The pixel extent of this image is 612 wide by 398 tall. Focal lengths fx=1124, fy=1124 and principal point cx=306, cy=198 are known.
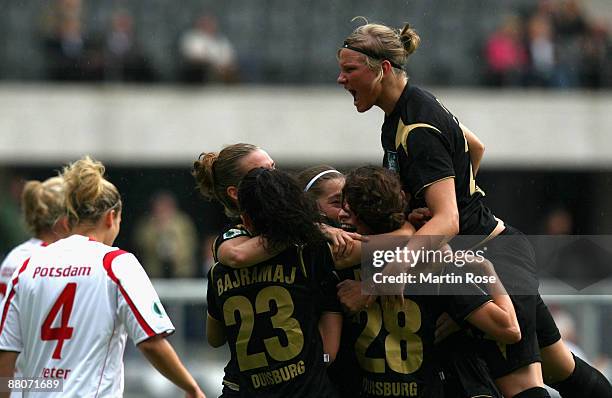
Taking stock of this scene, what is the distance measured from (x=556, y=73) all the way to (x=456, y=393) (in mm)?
10360

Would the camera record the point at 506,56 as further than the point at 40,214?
Yes

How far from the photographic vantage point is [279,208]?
413 centimetres

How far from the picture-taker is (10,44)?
46.6 feet

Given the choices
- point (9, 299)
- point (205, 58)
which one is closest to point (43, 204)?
point (9, 299)

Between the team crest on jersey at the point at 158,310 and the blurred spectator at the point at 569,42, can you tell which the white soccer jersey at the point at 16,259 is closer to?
the team crest on jersey at the point at 158,310

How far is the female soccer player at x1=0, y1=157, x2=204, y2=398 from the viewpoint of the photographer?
14.8ft

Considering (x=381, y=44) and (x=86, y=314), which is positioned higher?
(x=381, y=44)

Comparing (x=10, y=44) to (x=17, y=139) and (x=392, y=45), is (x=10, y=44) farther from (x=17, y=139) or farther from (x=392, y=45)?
(x=392, y=45)

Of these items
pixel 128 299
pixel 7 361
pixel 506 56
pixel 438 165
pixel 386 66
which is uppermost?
pixel 386 66

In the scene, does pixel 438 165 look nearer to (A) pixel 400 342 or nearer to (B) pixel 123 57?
(A) pixel 400 342

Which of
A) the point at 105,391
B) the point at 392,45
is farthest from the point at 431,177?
the point at 105,391

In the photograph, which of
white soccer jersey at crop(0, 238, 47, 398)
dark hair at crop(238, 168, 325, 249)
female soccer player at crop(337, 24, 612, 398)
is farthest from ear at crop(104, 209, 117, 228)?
white soccer jersey at crop(0, 238, 47, 398)

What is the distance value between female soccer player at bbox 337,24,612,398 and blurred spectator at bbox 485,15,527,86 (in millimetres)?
9714

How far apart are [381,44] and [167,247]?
26.4ft
